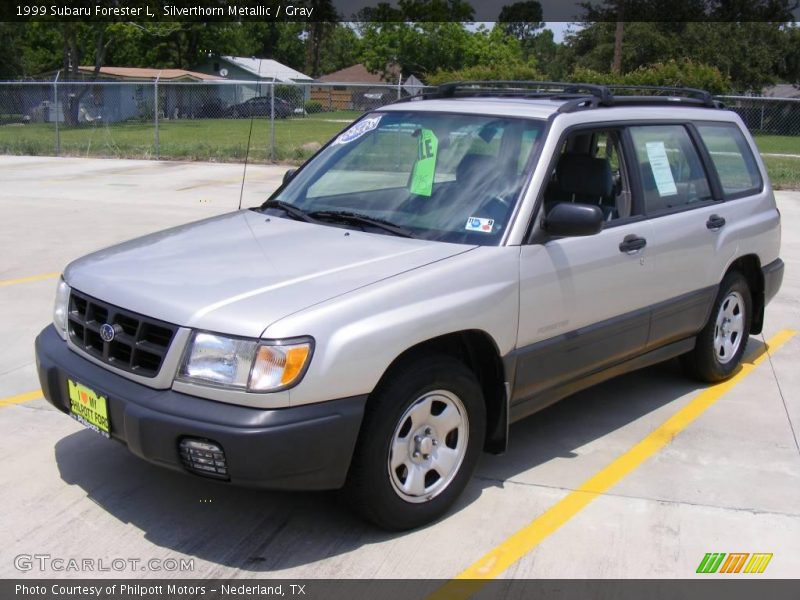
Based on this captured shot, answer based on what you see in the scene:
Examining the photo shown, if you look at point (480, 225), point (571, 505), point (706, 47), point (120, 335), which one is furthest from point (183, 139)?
point (706, 47)

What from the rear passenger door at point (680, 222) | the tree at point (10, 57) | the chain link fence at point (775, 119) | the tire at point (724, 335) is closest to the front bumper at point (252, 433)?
the rear passenger door at point (680, 222)

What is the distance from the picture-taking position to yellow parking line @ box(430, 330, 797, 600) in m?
3.49

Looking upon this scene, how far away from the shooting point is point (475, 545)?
12.3ft

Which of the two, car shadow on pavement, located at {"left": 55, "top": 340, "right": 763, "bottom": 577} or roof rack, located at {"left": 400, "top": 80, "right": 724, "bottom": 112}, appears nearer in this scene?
car shadow on pavement, located at {"left": 55, "top": 340, "right": 763, "bottom": 577}

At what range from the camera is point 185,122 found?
127ft

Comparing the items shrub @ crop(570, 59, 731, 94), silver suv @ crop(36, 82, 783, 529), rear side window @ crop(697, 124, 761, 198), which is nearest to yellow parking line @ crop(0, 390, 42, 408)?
silver suv @ crop(36, 82, 783, 529)

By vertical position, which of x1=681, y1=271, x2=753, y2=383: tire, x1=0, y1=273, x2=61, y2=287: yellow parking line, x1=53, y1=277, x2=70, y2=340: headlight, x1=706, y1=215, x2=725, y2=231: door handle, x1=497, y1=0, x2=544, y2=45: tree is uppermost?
x1=497, y1=0, x2=544, y2=45: tree

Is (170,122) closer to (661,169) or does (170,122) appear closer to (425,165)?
(661,169)

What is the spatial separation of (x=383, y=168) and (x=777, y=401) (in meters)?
2.87

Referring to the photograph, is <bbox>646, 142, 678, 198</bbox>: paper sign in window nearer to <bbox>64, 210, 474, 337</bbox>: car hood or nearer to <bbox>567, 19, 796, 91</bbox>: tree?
<bbox>64, 210, 474, 337</bbox>: car hood

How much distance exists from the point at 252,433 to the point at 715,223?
3.38 meters

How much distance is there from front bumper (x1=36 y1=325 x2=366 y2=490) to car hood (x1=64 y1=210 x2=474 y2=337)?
0.30 metres

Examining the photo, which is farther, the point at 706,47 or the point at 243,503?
the point at 706,47
